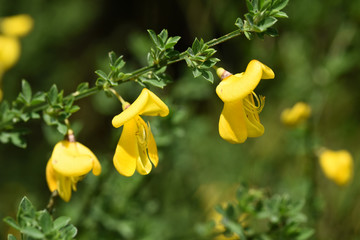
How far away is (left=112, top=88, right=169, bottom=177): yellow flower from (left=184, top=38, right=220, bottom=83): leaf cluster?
120 mm

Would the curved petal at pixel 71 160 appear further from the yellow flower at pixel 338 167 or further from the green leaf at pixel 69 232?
the yellow flower at pixel 338 167

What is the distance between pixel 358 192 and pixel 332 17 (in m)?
1.07

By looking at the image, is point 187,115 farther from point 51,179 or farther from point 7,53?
point 51,179

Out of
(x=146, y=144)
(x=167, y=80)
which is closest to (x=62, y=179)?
(x=146, y=144)

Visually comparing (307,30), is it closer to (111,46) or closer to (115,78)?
(111,46)

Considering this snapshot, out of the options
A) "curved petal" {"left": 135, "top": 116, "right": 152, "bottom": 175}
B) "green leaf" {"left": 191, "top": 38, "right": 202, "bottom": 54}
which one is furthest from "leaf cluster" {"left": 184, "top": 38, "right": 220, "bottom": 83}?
"curved petal" {"left": 135, "top": 116, "right": 152, "bottom": 175}

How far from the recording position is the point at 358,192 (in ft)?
8.87

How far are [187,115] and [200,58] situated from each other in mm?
1110

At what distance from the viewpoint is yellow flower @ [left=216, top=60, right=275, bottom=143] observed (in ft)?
3.71

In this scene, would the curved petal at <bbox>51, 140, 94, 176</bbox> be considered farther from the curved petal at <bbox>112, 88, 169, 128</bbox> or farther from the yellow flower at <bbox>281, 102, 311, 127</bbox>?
the yellow flower at <bbox>281, 102, 311, 127</bbox>

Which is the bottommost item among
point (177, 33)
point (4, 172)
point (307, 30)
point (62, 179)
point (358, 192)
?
point (62, 179)

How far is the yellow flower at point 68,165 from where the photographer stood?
1.20m

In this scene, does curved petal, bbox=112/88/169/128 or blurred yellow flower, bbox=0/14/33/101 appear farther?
blurred yellow flower, bbox=0/14/33/101

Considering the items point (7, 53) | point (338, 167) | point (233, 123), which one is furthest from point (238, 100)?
point (7, 53)
